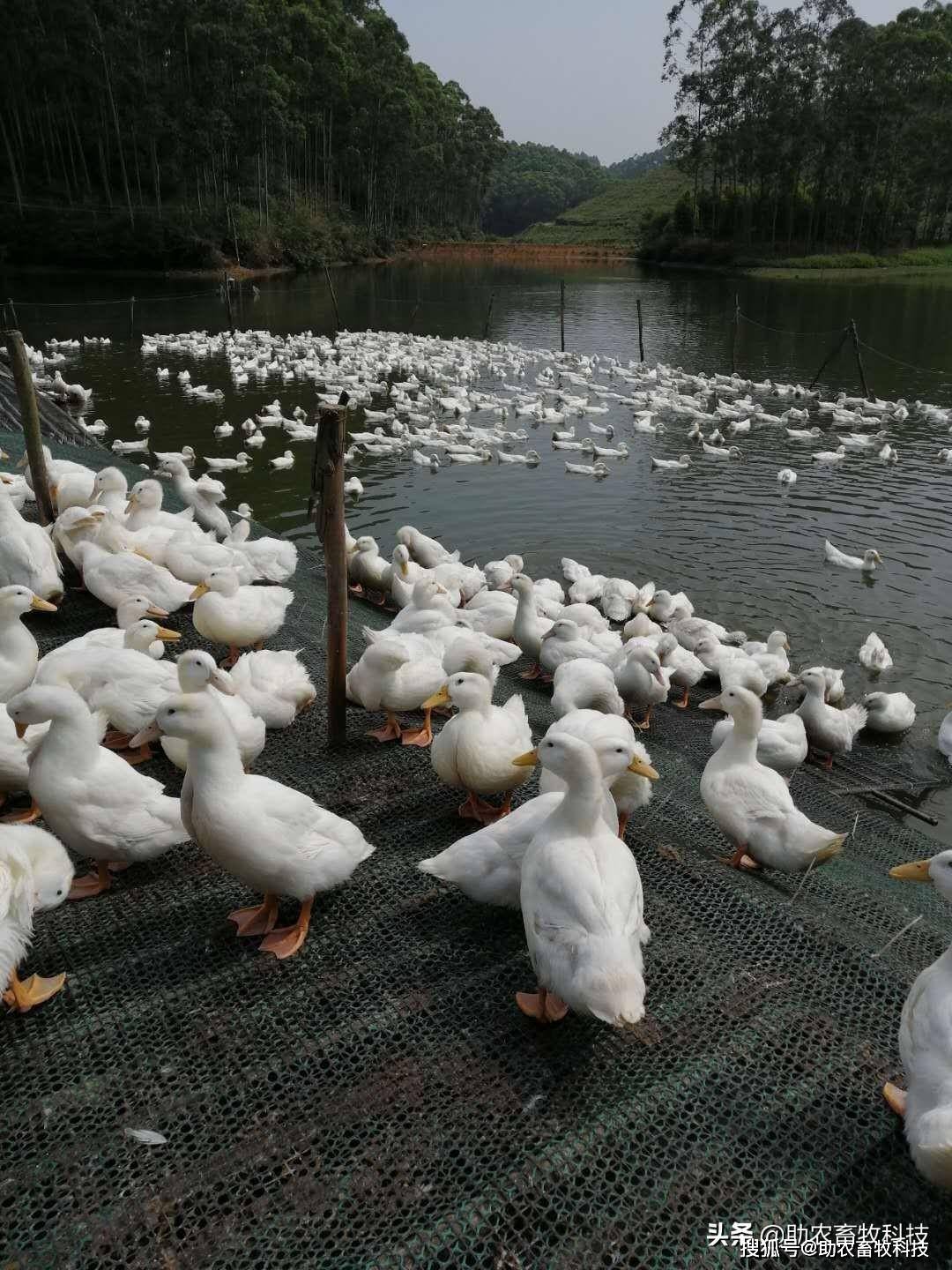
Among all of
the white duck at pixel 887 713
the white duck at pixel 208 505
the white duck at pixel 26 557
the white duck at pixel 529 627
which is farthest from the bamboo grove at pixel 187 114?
the white duck at pixel 887 713

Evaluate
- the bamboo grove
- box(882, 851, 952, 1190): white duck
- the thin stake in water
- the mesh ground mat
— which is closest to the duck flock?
box(882, 851, 952, 1190): white duck

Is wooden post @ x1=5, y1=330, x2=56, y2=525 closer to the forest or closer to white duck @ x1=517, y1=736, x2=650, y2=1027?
white duck @ x1=517, y1=736, x2=650, y2=1027

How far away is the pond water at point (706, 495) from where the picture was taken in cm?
953

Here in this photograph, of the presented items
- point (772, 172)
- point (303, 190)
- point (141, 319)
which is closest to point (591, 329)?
point (141, 319)

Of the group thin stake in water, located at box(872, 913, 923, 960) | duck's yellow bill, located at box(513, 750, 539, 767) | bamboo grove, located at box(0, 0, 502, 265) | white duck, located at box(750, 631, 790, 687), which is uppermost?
bamboo grove, located at box(0, 0, 502, 265)

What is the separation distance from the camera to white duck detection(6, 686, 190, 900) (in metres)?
3.29

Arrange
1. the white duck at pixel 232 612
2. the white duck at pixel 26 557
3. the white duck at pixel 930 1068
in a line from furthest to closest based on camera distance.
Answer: the white duck at pixel 26 557
the white duck at pixel 232 612
the white duck at pixel 930 1068

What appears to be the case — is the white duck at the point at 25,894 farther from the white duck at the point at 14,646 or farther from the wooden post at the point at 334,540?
the wooden post at the point at 334,540

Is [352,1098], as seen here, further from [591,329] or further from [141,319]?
[591,329]

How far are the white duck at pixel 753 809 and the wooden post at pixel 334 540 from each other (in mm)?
2185

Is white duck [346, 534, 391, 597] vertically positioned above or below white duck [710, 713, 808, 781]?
above

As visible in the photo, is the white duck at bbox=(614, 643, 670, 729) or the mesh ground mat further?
the white duck at bbox=(614, 643, 670, 729)

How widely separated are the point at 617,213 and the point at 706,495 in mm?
83815

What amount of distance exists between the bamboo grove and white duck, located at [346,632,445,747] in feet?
145
